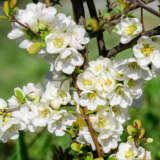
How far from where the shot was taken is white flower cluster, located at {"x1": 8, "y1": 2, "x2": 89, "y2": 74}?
87cm

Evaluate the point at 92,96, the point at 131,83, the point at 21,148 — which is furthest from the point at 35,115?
the point at 21,148

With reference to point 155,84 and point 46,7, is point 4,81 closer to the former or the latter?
point 155,84

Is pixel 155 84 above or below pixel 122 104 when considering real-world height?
below

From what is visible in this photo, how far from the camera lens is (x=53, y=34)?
0.88 meters

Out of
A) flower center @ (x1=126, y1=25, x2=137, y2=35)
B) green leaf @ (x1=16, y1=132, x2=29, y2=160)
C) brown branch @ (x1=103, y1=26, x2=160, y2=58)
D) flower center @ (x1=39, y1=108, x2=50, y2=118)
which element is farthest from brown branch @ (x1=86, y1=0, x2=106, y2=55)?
green leaf @ (x1=16, y1=132, x2=29, y2=160)

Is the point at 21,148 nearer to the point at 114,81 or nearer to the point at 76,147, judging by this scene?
A: the point at 76,147

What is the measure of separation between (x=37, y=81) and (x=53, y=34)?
224 cm

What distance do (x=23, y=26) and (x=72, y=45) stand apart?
132mm

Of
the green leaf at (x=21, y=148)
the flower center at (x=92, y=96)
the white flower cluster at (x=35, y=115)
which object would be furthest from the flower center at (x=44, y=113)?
the green leaf at (x=21, y=148)

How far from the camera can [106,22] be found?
928 mm

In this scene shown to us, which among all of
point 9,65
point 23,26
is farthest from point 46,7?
point 9,65

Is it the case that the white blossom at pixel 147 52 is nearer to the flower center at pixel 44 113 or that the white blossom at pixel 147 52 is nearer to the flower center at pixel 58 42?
the flower center at pixel 58 42

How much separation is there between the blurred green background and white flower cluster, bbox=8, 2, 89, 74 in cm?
28

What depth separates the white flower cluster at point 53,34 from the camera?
2.85 ft
